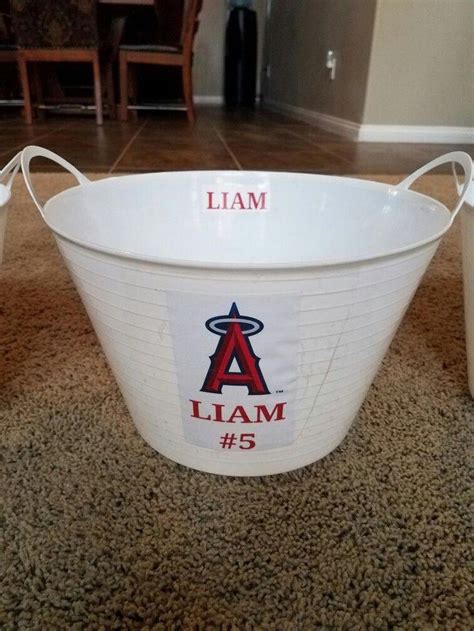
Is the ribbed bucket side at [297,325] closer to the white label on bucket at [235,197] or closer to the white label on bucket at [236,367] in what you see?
the white label on bucket at [236,367]

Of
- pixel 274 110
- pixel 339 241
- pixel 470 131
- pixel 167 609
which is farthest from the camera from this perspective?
pixel 274 110

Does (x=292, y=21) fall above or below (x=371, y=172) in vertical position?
above

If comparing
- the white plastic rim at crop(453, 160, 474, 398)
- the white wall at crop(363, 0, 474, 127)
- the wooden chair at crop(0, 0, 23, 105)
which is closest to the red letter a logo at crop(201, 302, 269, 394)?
the white plastic rim at crop(453, 160, 474, 398)

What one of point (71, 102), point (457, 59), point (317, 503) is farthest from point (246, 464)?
point (71, 102)

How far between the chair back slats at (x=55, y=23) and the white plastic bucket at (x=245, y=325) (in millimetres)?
2011

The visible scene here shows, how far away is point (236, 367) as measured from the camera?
0.30 m

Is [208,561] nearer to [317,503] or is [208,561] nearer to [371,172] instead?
[317,503]

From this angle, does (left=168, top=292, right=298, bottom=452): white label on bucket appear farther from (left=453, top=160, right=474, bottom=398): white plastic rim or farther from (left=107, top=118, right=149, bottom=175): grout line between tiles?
(left=107, top=118, right=149, bottom=175): grout line between tiles

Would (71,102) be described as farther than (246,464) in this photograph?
Yes

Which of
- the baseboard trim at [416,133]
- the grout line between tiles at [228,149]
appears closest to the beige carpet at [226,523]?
the grout line between tiles at [228,149]

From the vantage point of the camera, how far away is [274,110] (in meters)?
3.29

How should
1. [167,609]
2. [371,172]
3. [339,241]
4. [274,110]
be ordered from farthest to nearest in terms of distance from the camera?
[274,110] → [371,172] → [339,241] → [167,609]

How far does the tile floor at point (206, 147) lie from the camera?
4.63 feet

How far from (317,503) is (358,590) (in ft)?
0.22
